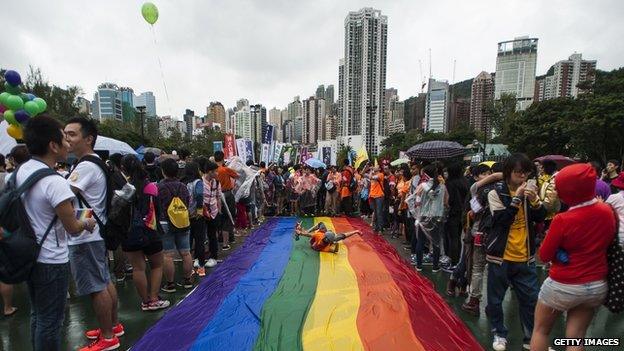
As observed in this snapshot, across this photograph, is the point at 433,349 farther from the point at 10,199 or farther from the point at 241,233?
Answer: the point at 241,233

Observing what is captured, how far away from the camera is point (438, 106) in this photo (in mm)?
83875

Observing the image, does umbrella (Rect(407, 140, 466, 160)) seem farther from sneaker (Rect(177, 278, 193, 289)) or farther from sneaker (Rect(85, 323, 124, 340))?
sneaker (Rect(85, 323, 124, 340))

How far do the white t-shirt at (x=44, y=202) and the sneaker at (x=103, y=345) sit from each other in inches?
48.1

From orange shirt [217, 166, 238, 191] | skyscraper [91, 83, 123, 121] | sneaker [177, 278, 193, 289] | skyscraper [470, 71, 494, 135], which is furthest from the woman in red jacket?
skyscraper [470, 71, 494, 135]

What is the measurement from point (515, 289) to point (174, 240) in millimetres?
4020

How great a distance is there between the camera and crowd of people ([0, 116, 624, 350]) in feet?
7.04

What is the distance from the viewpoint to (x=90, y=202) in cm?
286

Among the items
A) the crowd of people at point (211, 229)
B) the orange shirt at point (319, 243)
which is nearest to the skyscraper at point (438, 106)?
the orange shirt at point (319, 243)

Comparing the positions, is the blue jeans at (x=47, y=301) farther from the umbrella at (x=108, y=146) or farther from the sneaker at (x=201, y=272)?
the umbrella at (x=108, y=146)

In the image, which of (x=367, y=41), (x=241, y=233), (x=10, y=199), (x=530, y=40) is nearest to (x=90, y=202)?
(x=10, y=199)

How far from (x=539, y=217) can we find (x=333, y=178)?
7.58 metres

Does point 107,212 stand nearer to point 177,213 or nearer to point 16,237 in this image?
point 16,237

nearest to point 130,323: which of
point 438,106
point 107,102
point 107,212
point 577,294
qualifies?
point 107,212

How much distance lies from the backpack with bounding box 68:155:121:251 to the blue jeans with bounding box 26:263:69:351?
69 cm
